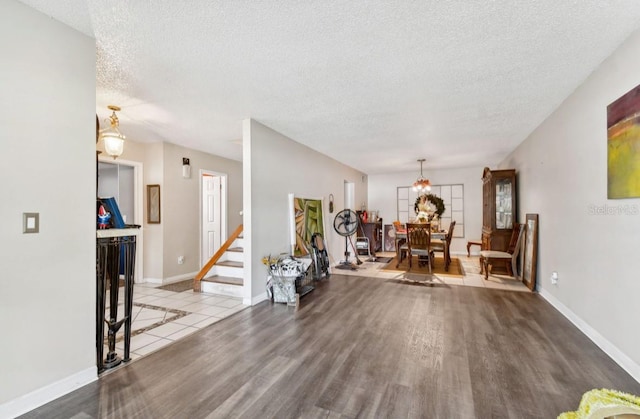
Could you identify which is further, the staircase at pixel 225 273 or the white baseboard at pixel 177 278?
the white baseboard at pixel 177 278

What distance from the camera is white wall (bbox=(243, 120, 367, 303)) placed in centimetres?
368

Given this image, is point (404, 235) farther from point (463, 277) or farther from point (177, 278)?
point (177, 278)

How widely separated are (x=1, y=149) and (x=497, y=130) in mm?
5299

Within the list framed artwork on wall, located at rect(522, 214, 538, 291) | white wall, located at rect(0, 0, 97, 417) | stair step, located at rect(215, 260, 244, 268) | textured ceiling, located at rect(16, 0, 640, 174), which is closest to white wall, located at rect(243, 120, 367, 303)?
textured ceiling, located at rect(16, 0, 640, 174)

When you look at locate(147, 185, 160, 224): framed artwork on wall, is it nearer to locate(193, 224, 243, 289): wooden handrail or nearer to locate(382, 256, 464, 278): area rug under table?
locate(193, 224, 243, 289): wooden handrail

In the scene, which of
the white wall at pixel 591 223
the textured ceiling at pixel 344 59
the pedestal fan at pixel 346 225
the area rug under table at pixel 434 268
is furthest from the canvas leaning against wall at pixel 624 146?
the pedestal fan at pixel 346 225

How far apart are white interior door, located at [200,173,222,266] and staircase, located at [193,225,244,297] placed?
1078mm

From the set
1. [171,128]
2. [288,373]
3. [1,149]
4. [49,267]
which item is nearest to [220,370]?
[288,373]

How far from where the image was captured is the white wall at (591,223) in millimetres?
2038

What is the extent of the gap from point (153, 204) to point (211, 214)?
1.12 metres

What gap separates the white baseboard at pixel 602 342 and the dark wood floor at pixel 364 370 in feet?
0.19

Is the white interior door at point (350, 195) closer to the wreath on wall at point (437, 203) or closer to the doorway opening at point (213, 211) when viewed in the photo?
the wreath on wall at point (437, 203)

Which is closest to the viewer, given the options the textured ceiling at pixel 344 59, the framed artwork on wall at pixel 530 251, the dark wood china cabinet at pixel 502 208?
the textured ceiling at pixel 344 59

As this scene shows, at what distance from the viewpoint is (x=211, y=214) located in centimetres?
573
